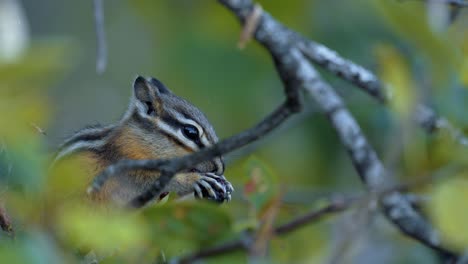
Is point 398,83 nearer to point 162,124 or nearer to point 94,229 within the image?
point 94,229

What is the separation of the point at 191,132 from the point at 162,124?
260mm

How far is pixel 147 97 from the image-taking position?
356 cm

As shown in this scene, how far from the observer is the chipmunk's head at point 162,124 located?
3.28 m

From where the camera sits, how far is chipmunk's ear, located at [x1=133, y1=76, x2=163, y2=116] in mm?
3527

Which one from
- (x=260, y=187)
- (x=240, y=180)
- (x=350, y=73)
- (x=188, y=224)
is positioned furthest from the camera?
(x=350, y=73)

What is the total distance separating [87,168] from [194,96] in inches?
53.0

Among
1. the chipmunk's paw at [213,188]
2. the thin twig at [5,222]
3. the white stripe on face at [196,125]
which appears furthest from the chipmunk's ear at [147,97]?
the thin twig at [5,222]

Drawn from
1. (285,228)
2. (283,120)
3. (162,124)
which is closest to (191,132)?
(162,124)

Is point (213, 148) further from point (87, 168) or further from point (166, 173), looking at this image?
point (87, 168)

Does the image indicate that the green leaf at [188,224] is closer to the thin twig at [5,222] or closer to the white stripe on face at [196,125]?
the thin twig at [5,222]

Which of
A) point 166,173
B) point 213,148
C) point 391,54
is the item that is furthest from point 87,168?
point 391,54

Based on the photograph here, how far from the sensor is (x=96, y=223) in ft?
4.62

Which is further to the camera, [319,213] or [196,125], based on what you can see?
[196,125]

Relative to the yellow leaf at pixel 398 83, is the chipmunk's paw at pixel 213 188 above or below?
below
